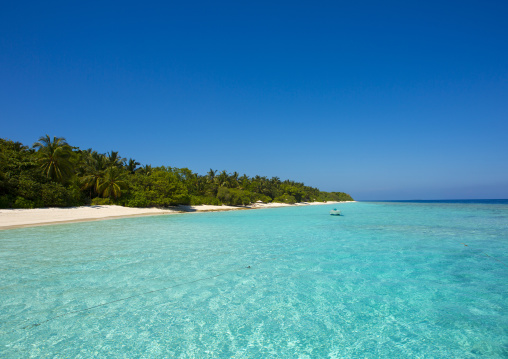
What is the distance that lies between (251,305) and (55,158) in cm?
4073

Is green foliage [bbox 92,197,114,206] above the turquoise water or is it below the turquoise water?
above

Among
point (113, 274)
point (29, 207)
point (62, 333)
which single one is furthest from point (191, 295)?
point (29, 207)

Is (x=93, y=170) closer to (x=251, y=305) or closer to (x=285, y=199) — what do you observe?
(x=251, y=305)

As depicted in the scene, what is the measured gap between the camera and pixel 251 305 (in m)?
6.47

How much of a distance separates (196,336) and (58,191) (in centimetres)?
3718

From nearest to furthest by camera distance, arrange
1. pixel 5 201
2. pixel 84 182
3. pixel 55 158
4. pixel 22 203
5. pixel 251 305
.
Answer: pixel 251 305
pixel 5 201
pixel 22 203
pixel 55 158
pixel 84 182

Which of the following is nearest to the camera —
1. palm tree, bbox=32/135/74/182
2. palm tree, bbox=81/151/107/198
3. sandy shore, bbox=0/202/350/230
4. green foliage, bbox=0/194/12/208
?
sandy shore, bbox=0/202/350/230

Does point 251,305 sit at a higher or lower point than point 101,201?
lower

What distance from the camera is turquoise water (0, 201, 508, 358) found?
15.3 feet

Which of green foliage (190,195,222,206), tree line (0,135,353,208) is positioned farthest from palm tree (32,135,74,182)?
green foliage (190,195,222,206)

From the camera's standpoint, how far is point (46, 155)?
36625 mm

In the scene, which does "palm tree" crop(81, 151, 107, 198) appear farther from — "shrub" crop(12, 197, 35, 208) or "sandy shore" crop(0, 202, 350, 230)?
"shrub" crop(12, 197, 35, 208)

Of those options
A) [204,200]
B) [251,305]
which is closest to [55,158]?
[204,200]

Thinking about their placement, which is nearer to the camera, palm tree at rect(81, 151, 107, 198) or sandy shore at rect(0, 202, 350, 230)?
sandy shore at rect(0, 202, 350, 230)
